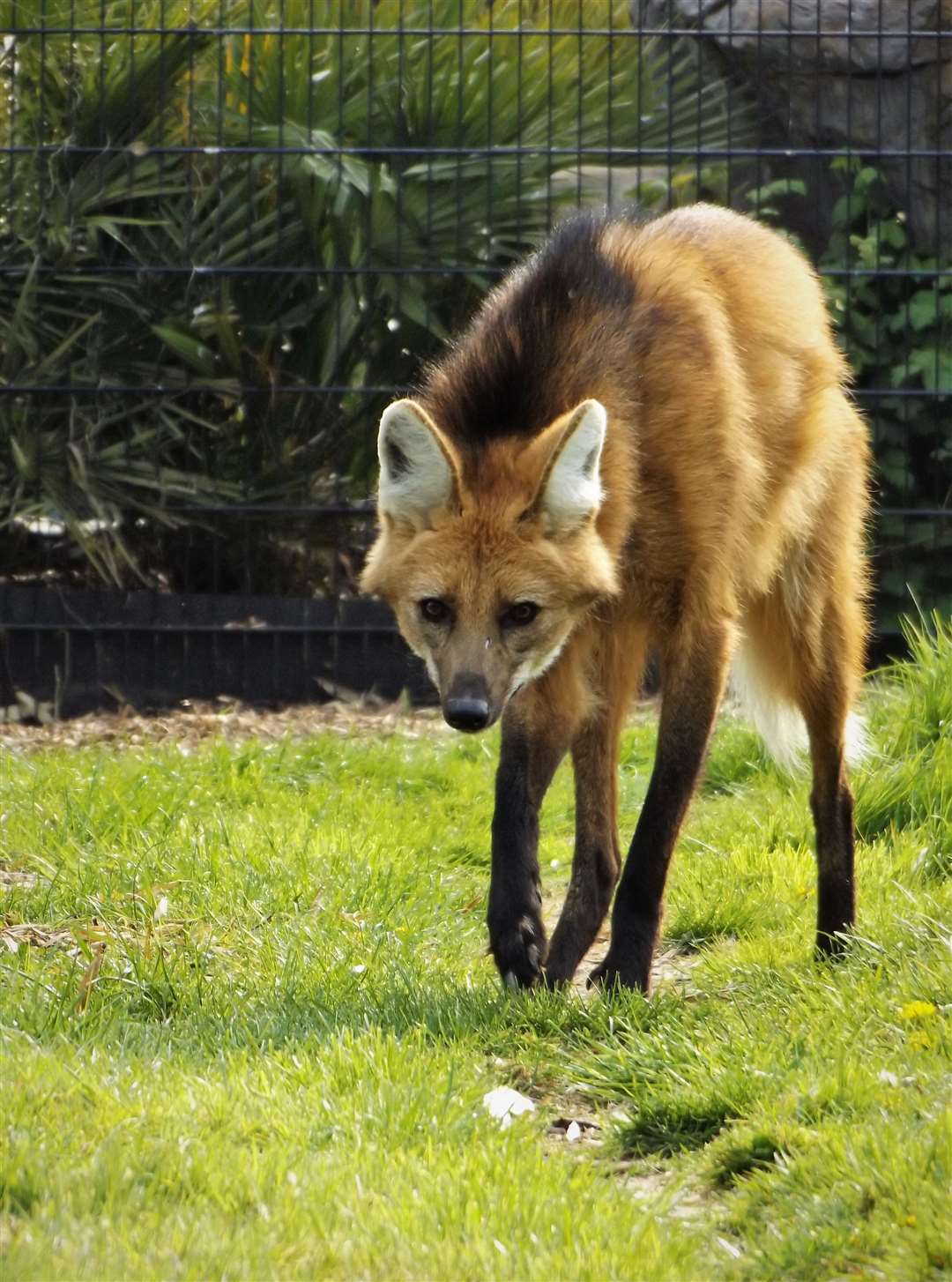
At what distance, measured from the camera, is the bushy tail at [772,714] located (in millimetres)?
4562

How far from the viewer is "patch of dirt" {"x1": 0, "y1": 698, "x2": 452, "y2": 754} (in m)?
6.91

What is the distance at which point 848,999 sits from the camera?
3273 mm

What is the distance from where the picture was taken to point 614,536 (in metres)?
3.76

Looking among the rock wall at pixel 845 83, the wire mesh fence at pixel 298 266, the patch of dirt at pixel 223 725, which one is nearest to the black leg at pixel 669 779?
the patch of dirt at pixel 223 725

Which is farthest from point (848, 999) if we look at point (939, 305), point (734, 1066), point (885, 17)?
point (885, 17)

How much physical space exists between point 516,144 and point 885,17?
187 centimetres

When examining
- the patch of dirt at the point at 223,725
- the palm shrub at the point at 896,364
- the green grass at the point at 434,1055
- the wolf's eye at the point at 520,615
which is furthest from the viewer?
the palm shrub at the point at 896,364

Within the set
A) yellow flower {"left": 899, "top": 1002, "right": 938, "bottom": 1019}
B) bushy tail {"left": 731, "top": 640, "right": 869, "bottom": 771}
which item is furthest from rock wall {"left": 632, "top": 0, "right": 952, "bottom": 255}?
yellow flower {"left": 899, "top": 1002, "right": 938, "bottom": 1019}

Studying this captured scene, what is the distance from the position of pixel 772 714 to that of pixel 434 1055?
1792mm

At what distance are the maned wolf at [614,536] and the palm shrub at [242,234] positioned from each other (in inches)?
132

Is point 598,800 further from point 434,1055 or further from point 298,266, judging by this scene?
point 298,266

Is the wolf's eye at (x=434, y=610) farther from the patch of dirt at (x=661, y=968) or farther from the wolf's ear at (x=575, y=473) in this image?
the patch of dirt at (x=661, y=968)

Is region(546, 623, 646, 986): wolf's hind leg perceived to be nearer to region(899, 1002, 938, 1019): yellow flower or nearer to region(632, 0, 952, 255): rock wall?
region(899, 1002, 938, 1019): yellow flower

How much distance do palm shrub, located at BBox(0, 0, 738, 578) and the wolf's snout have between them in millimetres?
4141
